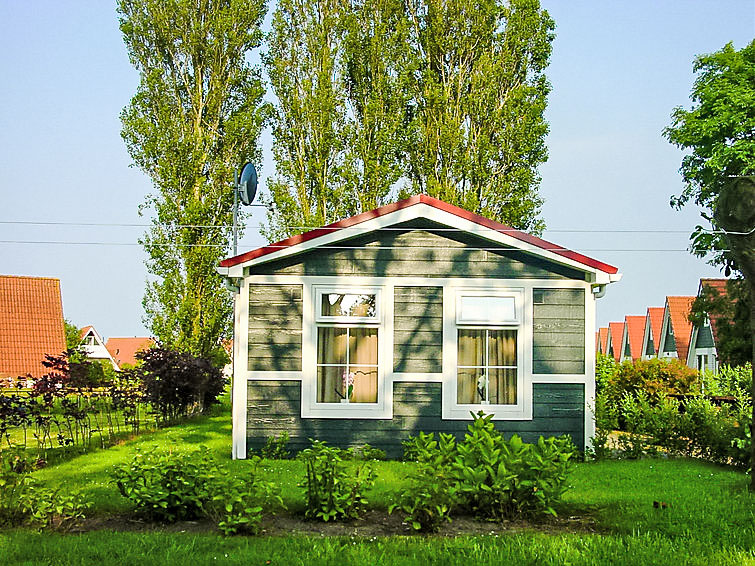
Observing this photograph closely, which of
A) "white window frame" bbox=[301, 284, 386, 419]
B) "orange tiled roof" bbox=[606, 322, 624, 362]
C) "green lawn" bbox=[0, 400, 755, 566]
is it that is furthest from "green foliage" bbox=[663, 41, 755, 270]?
"orange tiled roof" bbox=[606, 322, 624, 362]

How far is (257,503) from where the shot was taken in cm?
675

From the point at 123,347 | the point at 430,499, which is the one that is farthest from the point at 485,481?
the point at 123,347

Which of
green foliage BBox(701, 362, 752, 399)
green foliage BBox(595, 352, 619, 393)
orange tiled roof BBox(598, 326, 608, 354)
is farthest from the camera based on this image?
orange tiled roof BBox(598, 326, 608, 354)

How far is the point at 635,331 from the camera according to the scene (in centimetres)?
5081

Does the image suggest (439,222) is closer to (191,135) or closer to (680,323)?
(191,135)

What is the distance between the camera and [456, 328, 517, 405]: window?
11.7 metres

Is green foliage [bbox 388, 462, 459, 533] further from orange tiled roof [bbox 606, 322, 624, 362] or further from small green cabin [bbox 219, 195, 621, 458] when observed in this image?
orange tiled roof [bbox 606, 322, 624, 362]

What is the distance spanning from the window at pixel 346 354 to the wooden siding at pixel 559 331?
2.23 meters

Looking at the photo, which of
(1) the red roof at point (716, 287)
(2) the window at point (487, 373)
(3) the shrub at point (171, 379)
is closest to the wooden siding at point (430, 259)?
(2) the window at point (487, 373)

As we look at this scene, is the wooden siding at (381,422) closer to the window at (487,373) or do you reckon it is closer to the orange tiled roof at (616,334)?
the window at (487,373)

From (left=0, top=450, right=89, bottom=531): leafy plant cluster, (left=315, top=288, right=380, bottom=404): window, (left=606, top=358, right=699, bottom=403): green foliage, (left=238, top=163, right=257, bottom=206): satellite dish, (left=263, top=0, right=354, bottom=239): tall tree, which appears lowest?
(left=0, top=450, right=89, bottom=531): leafy plant cluster

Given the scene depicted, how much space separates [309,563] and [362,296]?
6405 mm

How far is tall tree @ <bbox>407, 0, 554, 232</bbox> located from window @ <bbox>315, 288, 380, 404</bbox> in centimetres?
1096

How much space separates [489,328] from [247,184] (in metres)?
5.32
